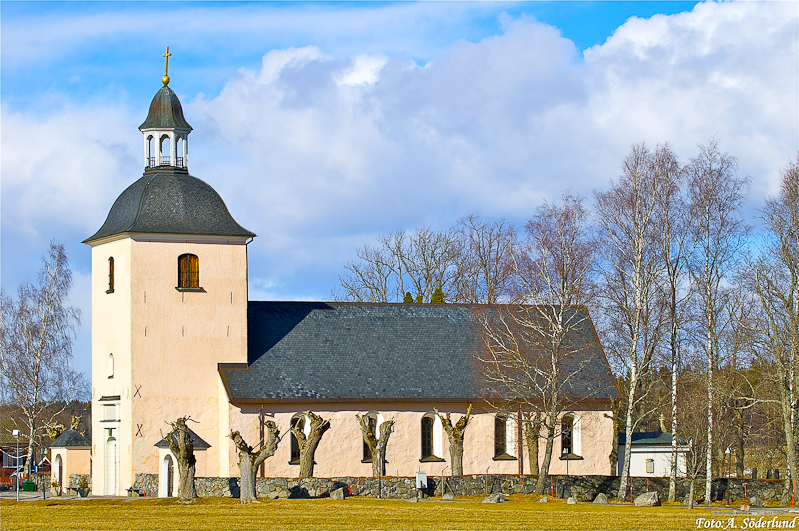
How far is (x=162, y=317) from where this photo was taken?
44.7 metres

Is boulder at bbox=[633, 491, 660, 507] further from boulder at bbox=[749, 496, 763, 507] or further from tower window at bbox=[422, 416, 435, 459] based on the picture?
tower window at bbox=[422, 416, 435, 459]

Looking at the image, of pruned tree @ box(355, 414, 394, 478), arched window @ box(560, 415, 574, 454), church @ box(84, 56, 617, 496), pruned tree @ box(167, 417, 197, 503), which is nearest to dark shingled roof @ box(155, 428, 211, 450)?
church @ box(84, 56, 617, 496)

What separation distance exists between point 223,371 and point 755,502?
62.5 feet

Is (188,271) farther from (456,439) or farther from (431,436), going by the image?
(456,439)

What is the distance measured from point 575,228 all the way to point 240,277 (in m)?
12.7

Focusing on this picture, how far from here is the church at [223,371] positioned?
44.0 meters

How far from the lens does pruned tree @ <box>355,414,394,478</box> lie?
43.1 metres

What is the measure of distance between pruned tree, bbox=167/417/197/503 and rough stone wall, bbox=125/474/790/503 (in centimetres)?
191

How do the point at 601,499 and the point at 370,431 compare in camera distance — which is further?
the point at 370,431

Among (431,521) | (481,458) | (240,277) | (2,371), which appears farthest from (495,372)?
(2,371)

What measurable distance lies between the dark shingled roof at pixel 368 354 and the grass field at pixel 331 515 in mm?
7652

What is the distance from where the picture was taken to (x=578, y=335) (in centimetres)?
4900

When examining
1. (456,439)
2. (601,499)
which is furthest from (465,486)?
(601,499)

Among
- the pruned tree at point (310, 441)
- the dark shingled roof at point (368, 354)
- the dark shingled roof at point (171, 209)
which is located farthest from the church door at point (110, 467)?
the dark shingled roof at point (171, 209)
